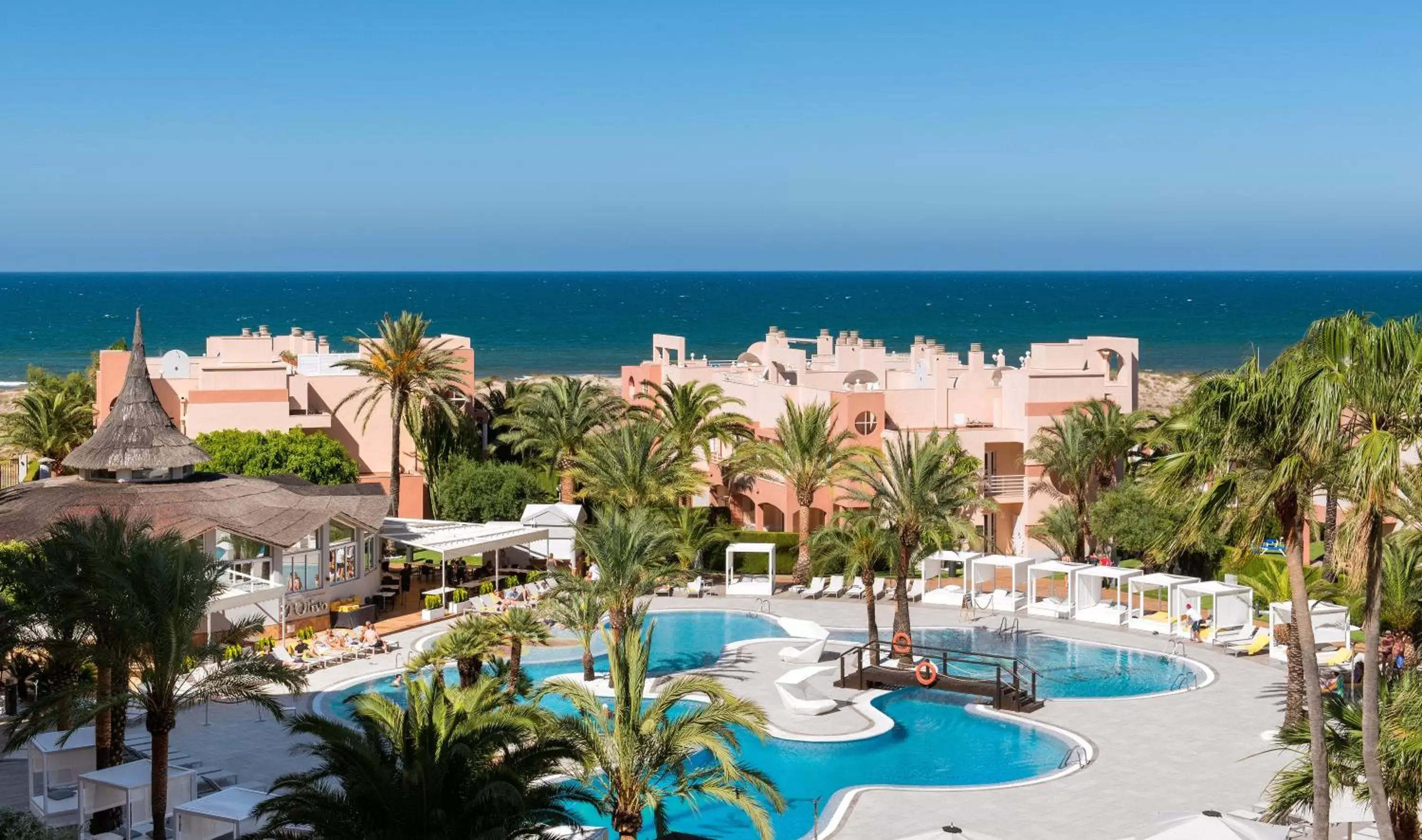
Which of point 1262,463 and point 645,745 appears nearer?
point 1262,463

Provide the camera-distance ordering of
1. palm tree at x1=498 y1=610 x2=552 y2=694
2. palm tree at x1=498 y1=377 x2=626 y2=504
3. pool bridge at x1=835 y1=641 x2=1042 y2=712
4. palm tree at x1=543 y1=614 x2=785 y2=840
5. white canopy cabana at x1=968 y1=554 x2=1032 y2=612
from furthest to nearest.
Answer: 1. palm tree at x1=498 y1=377 x2=626 y2=504
2. white canopy cabana at x1=968 y1=554 x2=1032 y2=612
3. pool bridge at x1=835 y1=641 x2=1042 y2=712
4. palm tree at x1=498 y1=610 x2=552 y2=694
5. palm tree at x1=543 y1=614 x2=785 y2=840

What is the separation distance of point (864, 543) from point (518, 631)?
7660 mm

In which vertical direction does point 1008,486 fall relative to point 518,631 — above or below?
above

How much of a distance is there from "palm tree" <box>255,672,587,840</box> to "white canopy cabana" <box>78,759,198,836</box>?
13.7 feet

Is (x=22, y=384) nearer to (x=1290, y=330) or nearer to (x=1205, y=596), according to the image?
(x=1205, y=596)

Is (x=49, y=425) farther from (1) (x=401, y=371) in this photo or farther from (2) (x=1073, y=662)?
(2) (x=1073, y=662)

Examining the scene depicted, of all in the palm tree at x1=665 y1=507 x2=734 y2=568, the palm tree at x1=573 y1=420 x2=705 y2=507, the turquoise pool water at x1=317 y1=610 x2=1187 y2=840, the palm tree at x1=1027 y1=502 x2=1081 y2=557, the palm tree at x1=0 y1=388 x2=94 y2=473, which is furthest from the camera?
the palm tree at x1=0 y1=388 x2=94 y2=473

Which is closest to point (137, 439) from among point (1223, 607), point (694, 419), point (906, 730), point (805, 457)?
point (694, 419)

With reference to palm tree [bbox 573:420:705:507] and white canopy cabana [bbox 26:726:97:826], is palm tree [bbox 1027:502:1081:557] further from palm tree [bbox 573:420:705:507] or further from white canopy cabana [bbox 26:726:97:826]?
white canopy cabana [bbox 26:726:97:826]

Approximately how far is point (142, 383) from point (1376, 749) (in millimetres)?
25874

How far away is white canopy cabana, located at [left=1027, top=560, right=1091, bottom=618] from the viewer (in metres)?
33.3

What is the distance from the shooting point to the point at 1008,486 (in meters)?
40.9

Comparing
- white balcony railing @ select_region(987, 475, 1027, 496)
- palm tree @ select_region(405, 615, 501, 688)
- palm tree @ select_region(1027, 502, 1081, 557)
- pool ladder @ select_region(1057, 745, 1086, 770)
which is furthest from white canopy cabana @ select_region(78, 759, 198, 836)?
white balcony railing @ select_region(987, 475, 1027, 496)

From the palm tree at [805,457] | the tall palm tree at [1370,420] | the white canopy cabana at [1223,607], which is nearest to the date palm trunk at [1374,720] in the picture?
the tall palm tree at [1370,420]
